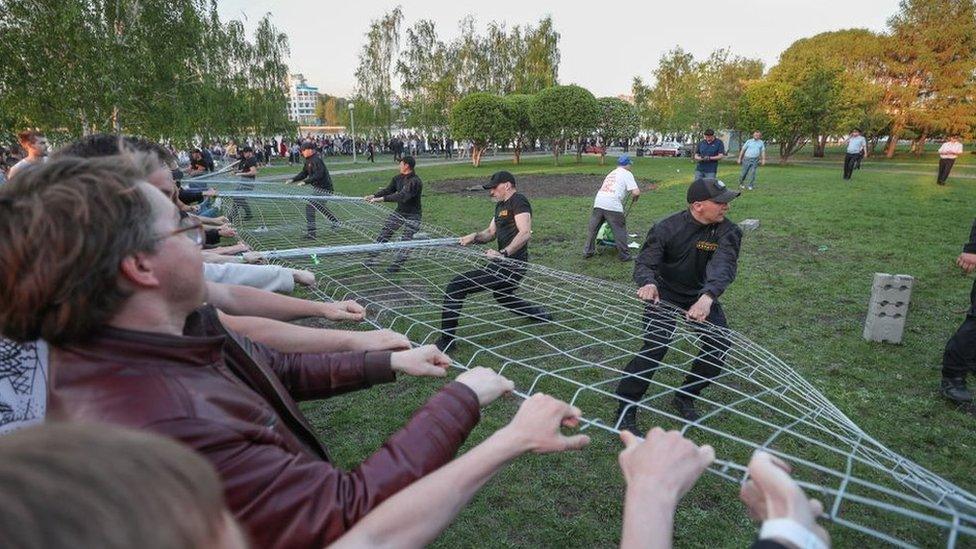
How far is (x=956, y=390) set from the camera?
3.31 metres

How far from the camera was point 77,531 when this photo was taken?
16.8 inches

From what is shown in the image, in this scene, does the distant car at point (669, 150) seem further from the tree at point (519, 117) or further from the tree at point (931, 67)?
the tree at point (519, 117)

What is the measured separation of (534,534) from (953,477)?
220 cm

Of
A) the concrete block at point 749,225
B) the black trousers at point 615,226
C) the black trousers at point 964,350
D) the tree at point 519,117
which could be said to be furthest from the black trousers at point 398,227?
the tree at point 519,117

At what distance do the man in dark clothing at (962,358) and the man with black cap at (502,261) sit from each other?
103 inches

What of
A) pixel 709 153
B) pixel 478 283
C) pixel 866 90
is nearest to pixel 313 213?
pixel 478 283

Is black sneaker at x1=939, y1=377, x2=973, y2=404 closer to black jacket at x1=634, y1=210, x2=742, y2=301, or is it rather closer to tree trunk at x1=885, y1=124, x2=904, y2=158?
black jacket at x1=634, y1=210, x2=742, y2=301

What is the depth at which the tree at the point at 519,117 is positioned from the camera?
2598 centimetres

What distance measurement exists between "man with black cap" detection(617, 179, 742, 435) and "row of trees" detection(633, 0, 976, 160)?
24.1 metres

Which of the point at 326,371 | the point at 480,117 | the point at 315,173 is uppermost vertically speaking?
the point at 480,117

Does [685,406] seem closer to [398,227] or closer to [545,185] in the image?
[398,227]

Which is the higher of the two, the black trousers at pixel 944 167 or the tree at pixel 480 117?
the tree at pixel 480 117

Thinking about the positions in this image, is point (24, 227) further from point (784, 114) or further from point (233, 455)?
point (784, 114)

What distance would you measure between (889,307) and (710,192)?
2.26m
